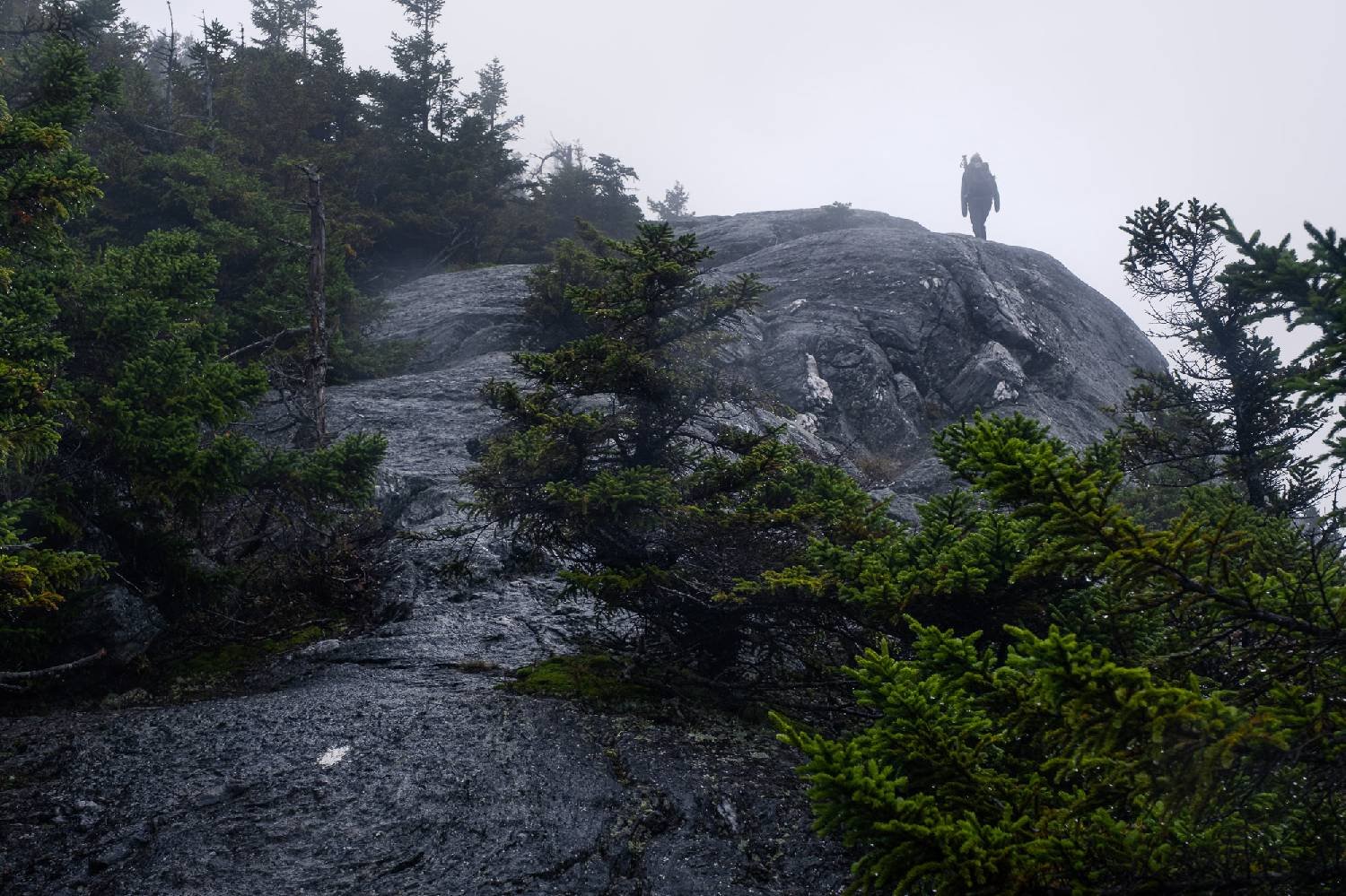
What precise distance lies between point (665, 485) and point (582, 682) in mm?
2567

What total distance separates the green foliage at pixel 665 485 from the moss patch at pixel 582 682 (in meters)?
0.62

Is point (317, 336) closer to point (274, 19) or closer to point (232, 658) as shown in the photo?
point (232, 658)

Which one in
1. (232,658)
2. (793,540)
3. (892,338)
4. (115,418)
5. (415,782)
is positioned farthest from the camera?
(892,338)

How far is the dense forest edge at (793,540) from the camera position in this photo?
11.2ft

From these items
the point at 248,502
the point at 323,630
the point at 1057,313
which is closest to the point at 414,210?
the point at 248,502

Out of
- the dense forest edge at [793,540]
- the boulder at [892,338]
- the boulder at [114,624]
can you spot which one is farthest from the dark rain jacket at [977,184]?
the boulder at [114,624]

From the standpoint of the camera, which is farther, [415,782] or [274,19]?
[274,19]

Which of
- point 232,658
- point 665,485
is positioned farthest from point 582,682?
point 232,658

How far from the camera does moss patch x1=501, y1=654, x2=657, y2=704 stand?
9055 millimetres

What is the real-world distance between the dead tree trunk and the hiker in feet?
99.0

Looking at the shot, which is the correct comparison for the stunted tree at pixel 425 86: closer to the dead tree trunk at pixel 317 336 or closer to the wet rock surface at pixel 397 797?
the dead tree trunk at pixel 317 336

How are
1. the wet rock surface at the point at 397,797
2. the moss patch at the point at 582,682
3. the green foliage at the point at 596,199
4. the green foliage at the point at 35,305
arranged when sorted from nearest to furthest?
the wet rock surface at the point at 397,797, the green foliage at the point at 35,305, the moss patch at the point at 582,682, the green foliage at the point at 596,199

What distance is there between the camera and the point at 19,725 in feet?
26.9

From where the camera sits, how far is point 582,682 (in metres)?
9.33
